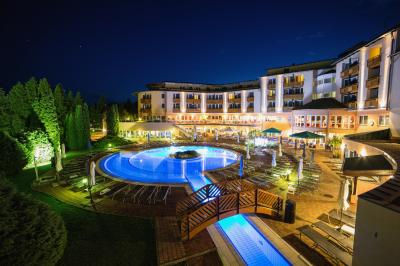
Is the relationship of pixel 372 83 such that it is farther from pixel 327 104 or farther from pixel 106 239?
pixel 106 239

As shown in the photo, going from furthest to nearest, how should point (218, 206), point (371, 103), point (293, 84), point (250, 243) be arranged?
point (293, 84)
point (371, 103)
point (218, 206)
point (250, 243)

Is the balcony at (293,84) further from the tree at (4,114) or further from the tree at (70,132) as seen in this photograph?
the tree at (4,114)

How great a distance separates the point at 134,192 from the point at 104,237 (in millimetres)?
5058

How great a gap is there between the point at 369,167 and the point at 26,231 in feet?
46.6

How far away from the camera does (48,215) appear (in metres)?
6.23

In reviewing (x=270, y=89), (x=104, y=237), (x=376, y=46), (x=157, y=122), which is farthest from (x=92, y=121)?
(x=376, y=46)

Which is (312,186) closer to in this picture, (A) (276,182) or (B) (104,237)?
(A) (276,182)

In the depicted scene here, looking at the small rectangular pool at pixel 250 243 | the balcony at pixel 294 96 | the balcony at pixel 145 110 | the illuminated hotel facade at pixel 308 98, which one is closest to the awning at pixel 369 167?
the small rectangular pool at pixel 250 243

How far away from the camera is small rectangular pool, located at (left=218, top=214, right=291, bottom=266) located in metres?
7.55

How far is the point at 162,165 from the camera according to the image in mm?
23047

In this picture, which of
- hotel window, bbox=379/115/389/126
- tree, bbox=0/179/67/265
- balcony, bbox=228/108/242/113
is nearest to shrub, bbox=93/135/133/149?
tree, bbox=0/179/67/265

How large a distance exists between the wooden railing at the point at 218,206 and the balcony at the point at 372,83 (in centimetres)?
2293

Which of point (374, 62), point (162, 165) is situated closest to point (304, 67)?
point (374, 62)

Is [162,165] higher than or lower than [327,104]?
lower
